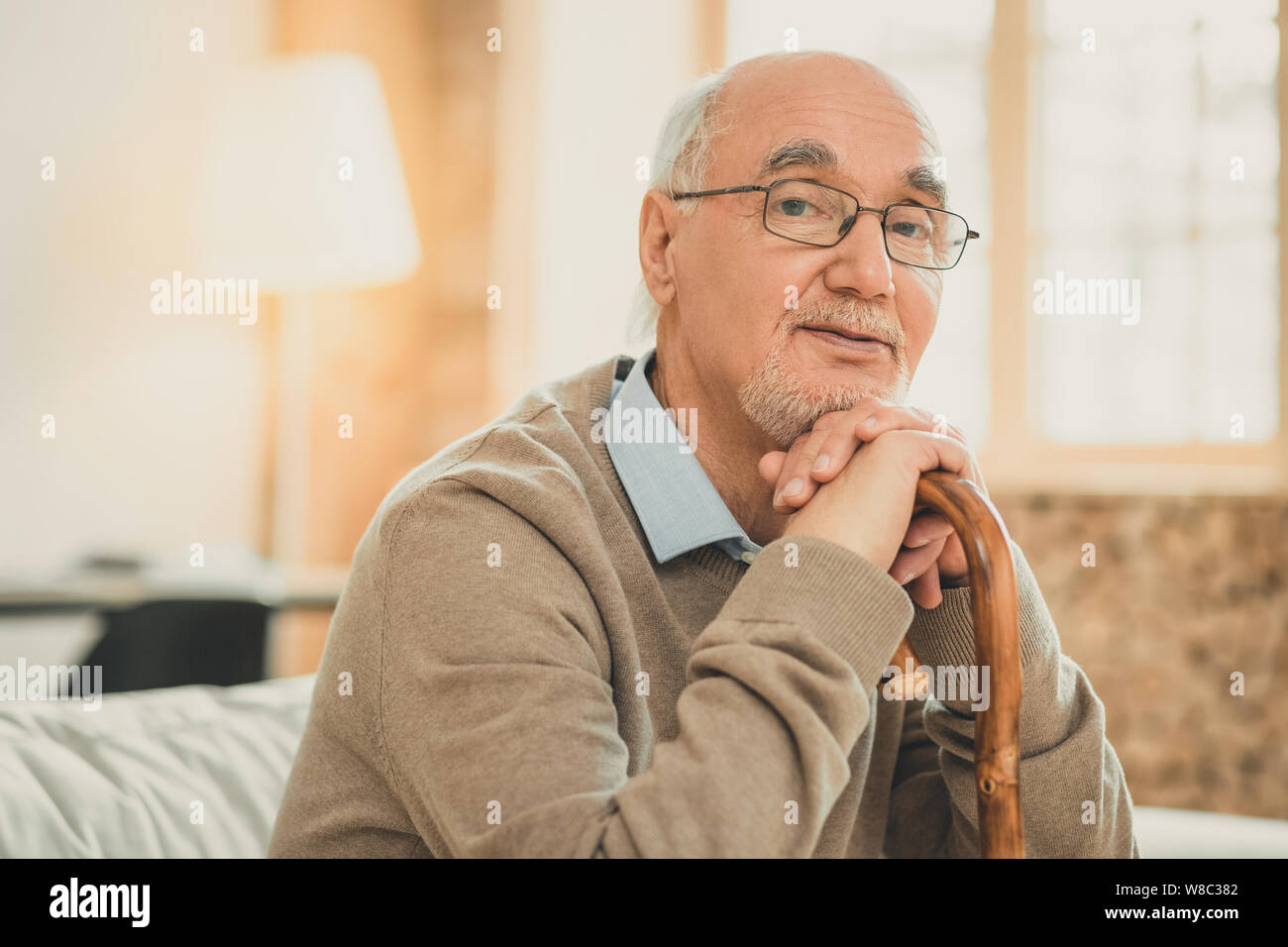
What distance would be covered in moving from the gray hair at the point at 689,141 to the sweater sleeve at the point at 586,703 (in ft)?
1.66

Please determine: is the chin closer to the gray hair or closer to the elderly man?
the elderly man

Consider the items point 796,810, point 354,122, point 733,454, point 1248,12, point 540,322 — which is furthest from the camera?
point 540,322

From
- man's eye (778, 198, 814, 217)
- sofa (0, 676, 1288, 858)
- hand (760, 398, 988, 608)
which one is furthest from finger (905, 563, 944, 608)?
sofa (0, 676, 1288, 858)

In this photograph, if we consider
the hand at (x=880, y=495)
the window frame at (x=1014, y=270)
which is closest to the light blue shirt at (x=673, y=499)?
the hand at (x=880, y=495)

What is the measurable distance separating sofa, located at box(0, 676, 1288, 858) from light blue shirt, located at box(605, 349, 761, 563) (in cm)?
51

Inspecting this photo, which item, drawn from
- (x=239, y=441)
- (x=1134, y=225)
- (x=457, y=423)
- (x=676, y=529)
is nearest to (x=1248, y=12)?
(x=1134, y=225)

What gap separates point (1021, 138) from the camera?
10.4ft

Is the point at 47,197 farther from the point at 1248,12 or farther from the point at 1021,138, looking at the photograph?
the point at 1248,12

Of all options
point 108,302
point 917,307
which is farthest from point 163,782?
point 108,302

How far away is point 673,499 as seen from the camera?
3.25ft

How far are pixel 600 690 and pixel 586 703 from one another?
0.03m

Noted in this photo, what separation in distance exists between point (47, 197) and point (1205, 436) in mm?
3067

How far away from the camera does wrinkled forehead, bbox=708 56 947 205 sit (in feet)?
3.43

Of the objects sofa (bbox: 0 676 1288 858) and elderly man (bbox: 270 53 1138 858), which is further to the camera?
sofa (bbox: 0 676 1288 858)
